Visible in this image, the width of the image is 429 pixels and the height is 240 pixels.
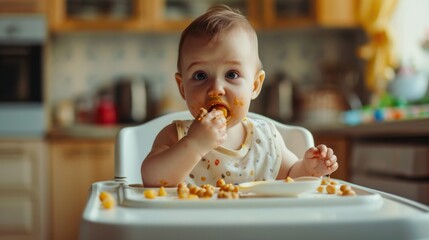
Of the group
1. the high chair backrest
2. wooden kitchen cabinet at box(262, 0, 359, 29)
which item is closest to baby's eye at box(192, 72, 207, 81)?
the high chair backrest

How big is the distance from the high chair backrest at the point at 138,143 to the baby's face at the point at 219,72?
1.02ft

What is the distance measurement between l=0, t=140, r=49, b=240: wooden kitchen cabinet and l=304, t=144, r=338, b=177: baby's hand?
2245 mm

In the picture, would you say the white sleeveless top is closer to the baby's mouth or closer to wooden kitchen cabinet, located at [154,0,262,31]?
the baby's mouth

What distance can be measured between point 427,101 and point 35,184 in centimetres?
185

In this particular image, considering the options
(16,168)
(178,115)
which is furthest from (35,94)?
(178,115)

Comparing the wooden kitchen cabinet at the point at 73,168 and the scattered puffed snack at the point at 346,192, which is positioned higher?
the scattered puffed snack at the point at 346,192

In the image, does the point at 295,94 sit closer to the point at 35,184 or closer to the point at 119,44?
the point at 119,44

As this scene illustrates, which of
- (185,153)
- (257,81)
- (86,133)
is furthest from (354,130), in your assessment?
(185,153)

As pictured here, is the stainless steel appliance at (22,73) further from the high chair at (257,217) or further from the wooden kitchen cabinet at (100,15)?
the high chair at (257,217)

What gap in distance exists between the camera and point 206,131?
0.85 meters

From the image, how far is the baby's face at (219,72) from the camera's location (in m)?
0.93

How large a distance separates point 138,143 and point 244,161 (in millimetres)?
296

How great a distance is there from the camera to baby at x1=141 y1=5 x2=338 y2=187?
871mm

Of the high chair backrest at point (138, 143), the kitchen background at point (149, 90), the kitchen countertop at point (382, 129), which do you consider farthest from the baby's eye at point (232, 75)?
the kitchen background at point (149, 90)
